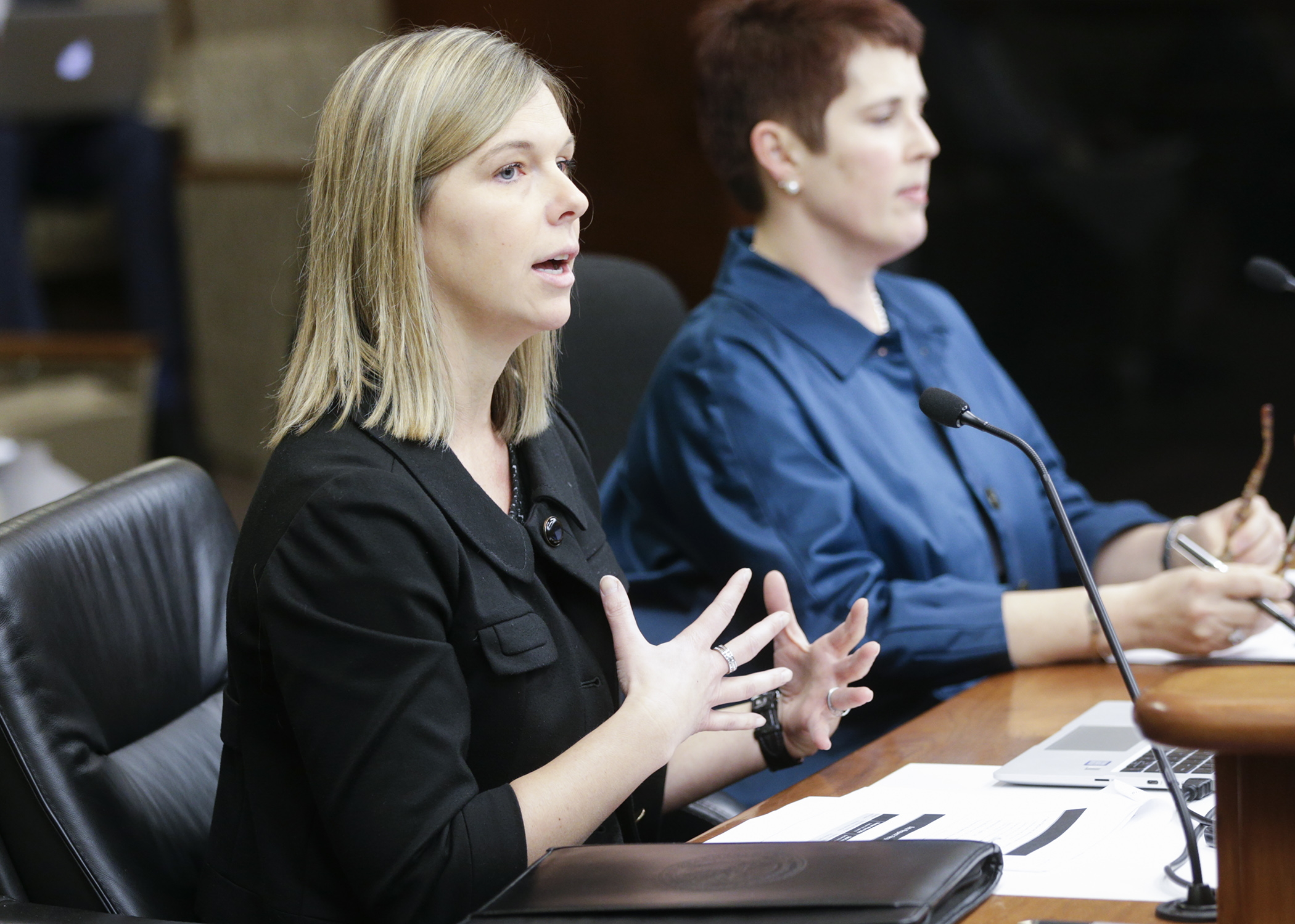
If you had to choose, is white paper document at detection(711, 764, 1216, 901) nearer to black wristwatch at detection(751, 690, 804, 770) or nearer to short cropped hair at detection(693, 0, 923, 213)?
black wristwatch at detection(751, 690, 804, 770)

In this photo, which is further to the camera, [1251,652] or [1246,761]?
[1251,652]

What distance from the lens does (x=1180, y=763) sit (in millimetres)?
1222

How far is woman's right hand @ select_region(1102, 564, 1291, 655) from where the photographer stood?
1.48 metres

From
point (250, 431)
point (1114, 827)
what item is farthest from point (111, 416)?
point (1114, 827)

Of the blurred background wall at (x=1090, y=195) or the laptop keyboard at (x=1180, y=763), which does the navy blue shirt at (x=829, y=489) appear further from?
the blurred background wall at (x=1090, y=195)

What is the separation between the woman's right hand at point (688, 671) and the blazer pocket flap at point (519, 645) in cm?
5

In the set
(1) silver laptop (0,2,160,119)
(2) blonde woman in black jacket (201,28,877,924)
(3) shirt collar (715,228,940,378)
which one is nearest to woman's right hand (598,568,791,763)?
(2) blonde woman in black jacket (201,28,877,924)

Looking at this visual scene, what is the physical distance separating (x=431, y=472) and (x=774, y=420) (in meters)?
0.65

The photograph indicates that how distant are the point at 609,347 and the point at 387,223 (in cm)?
85

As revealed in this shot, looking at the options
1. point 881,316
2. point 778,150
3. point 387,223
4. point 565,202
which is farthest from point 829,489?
point 387,223

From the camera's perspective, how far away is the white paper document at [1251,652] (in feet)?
5.10

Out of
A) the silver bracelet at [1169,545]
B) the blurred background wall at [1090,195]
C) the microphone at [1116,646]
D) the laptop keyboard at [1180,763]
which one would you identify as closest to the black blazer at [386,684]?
the microphone at [1116,646]

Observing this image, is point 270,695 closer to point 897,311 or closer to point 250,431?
point 897,311

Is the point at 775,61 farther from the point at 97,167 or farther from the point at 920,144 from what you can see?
the point at 97,167
